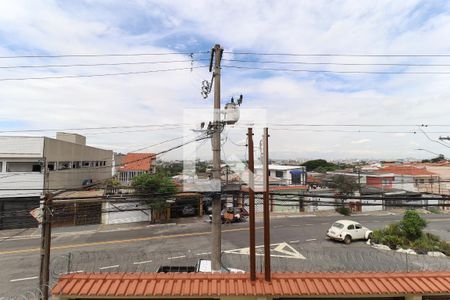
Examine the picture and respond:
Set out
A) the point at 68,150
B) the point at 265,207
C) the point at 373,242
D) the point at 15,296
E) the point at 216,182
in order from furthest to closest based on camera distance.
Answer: the point at 68,150
the point at 373,242
the point at 15,296
the point at 216,182
the point at 265,207

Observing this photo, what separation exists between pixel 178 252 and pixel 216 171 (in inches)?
379

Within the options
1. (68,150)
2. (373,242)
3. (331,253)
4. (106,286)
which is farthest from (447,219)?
(68,150)

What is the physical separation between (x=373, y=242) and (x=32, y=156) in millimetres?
27199

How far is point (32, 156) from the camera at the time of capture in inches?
912

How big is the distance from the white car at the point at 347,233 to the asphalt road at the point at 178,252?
43 cm

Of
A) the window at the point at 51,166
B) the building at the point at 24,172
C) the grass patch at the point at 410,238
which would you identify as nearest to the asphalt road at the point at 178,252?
the grass patch at the point at 410,238

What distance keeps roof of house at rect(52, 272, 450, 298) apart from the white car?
50.3 feet

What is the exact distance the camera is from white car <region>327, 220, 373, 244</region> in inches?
765

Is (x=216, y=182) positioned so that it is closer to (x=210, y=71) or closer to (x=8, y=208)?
(x=210, y=71)

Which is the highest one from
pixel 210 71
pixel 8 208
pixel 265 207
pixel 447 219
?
pixel 210 71

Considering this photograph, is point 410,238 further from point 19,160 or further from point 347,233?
point 19,160

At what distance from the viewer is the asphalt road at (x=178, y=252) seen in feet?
46.8

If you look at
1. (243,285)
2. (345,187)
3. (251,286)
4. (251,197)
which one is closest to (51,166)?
(251,197)

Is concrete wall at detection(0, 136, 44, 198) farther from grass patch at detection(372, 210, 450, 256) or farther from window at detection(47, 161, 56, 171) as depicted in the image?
grass patch at detection(372, 210, 450, 256)
